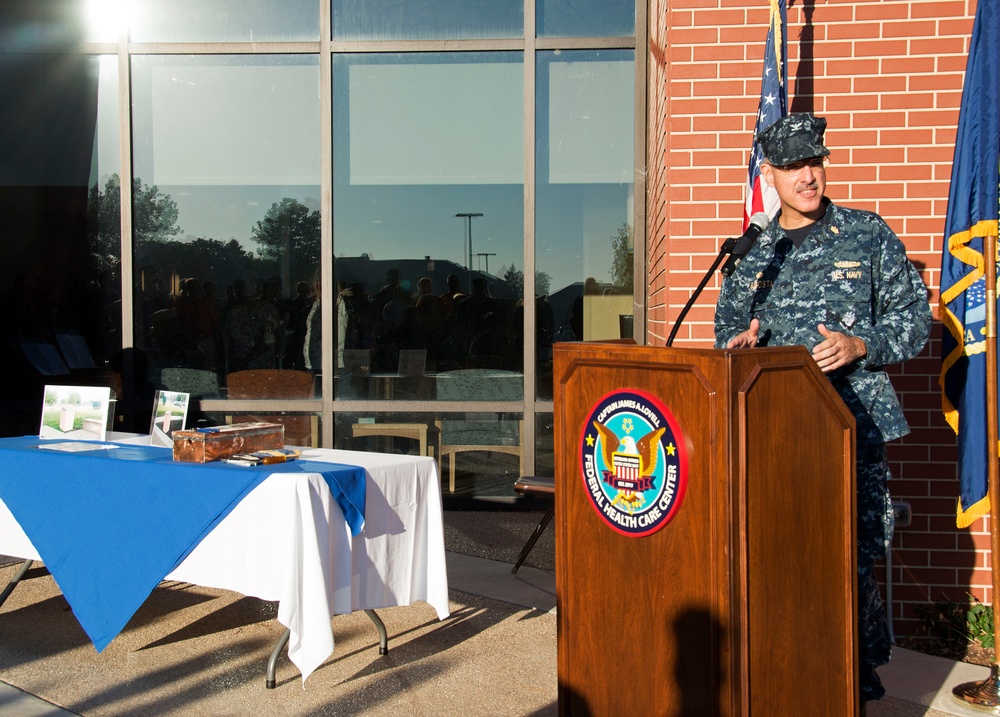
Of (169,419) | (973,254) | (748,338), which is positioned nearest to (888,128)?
(973,254)

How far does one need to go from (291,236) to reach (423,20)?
173cm

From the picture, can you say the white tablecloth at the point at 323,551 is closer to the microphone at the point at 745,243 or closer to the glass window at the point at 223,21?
the microphone at the point at 745,243

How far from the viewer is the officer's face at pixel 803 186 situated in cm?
311

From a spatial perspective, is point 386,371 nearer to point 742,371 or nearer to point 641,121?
point 641,121

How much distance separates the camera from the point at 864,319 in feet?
10.3

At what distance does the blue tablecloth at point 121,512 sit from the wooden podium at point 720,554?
1315 mm

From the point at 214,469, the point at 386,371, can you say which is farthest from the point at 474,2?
the point at 214,469

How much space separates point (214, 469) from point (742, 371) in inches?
87.9

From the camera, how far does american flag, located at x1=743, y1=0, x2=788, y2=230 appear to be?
4090mm

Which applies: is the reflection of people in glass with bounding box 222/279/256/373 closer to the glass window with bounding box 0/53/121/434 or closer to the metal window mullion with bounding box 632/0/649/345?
the glass window with bounding box 0/53/121/434

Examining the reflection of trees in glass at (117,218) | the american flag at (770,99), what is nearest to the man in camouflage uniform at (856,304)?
the american flag at (770,99)

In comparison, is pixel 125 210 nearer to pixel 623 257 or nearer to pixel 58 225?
pixel 58 225

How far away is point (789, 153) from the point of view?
306cm

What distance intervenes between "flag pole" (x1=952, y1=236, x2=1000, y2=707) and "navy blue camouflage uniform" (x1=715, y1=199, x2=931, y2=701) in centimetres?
59
